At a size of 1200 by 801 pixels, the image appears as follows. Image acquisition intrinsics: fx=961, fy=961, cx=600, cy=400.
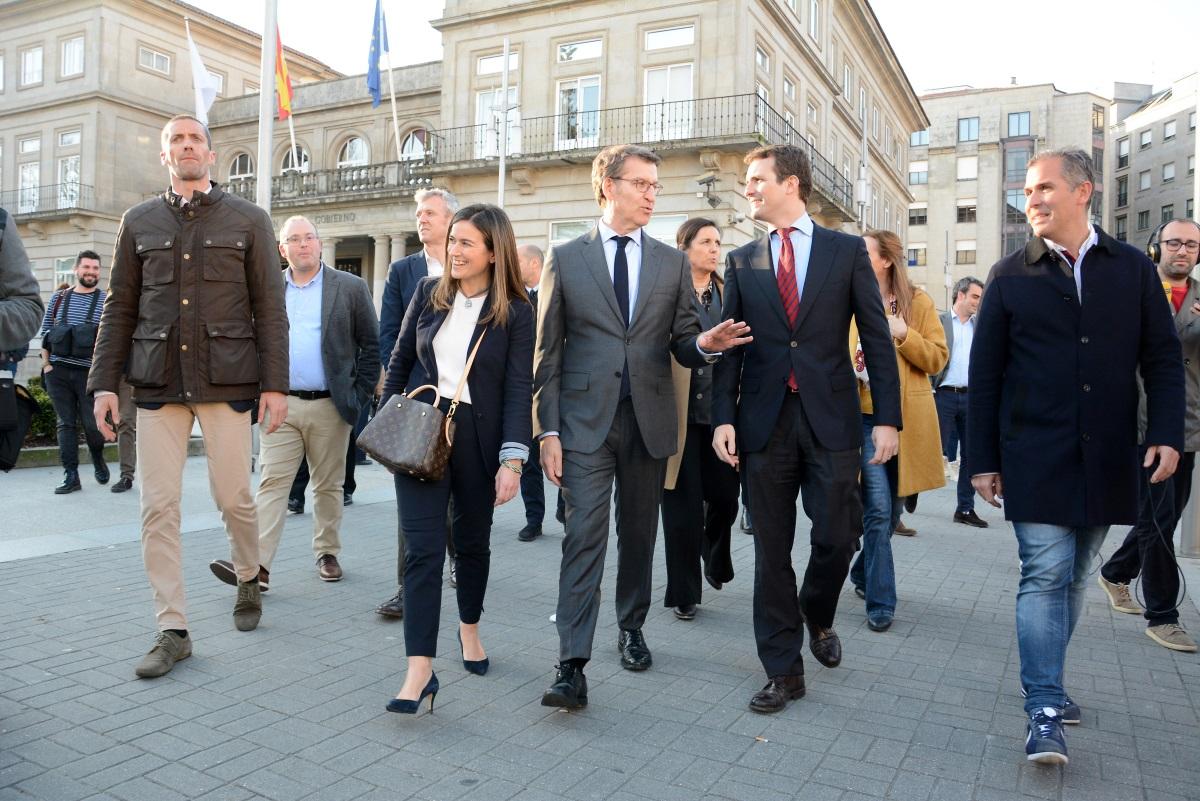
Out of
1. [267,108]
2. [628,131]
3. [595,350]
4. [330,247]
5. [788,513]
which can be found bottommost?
[788,513]

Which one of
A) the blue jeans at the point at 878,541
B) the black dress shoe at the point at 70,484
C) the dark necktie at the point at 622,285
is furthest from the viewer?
the black dress shoe at the point at 70,484

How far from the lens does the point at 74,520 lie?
7891mm

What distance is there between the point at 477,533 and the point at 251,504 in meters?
1.53

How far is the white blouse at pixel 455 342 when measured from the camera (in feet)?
13.6

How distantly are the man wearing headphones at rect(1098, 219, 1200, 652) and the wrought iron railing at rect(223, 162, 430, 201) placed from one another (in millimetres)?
27721

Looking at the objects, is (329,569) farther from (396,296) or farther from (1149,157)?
(1149,157)

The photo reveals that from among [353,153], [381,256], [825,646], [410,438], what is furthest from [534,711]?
[353,153]

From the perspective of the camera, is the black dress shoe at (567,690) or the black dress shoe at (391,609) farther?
the black dress shoe at (391,609)

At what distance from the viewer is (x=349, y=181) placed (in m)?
34.7

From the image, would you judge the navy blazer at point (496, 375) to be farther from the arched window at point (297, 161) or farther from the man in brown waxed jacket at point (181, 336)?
the arched window at point (297, 161)

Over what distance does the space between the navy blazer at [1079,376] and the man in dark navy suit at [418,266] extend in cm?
307

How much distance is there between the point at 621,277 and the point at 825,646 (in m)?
2.01

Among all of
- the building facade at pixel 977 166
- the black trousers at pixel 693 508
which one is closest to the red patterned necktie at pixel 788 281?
the black trousers at pixel 693 508

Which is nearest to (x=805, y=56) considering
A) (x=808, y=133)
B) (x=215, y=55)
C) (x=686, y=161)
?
(x=808, y=133)
